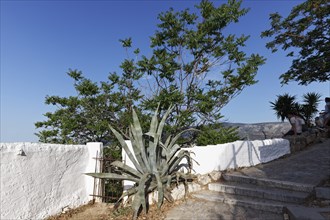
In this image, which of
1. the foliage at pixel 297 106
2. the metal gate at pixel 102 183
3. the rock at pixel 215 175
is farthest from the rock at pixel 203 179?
the foliage at pixel 297 106

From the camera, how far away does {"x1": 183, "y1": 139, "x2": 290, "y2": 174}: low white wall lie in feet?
18.0

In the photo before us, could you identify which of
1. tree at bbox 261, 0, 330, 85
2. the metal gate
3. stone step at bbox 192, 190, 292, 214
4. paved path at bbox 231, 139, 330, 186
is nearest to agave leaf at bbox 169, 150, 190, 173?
stone step at bbox 192, 190, 292, 214

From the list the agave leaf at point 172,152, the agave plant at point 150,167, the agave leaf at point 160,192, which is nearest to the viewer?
the agave leaf at point 160,192

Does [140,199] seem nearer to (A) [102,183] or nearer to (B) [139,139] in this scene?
(B) [139,139]

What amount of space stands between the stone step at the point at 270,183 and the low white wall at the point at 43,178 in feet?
9.93

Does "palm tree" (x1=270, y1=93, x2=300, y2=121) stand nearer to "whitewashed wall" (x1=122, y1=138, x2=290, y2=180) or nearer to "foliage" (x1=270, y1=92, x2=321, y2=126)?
"foliage" (x1=270, y1=92, x2=321, y2=126)

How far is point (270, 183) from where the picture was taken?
4.92 m

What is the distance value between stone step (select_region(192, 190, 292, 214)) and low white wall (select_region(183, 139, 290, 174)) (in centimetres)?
72

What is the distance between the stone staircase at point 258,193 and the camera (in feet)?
13.5

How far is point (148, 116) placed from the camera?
7.40 metres

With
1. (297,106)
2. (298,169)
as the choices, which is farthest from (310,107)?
(298,169)

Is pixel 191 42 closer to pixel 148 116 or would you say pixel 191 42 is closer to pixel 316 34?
pixel 148 116

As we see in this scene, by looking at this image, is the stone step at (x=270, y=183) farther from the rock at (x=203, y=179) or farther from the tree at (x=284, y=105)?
the tree at (x=284, y=105)

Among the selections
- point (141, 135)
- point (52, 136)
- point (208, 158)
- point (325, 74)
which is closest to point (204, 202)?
point (208, 158)
